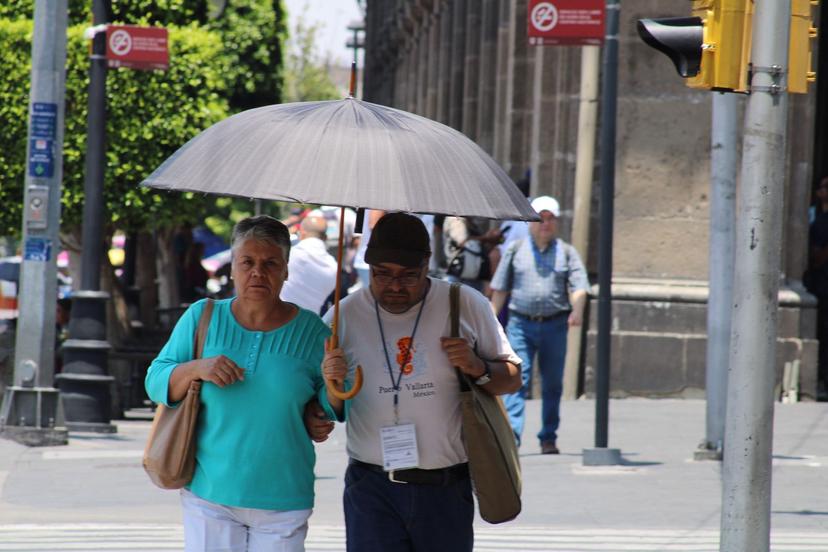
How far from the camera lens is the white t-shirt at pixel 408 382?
5211mm

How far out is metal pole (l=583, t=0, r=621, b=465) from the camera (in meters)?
11.0

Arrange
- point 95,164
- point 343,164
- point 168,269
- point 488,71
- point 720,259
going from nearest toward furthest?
point 343,164, point 720,259, point 95,164, point 488,71, point 168,269

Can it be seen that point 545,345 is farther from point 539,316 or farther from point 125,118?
point 125,118

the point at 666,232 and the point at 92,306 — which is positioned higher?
the point at 666,232

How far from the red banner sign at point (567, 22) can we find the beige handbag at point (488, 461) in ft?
23.2

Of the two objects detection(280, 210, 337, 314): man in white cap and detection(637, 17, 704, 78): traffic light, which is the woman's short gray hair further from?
detection(280, 210, 337, 314): man in white cap

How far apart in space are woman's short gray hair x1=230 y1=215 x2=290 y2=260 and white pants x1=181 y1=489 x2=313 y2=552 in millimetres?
809

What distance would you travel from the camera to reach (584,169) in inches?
629

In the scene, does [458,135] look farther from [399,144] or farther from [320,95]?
[320,95]

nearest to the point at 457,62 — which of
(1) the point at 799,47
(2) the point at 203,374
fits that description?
(1) the point at 799,47

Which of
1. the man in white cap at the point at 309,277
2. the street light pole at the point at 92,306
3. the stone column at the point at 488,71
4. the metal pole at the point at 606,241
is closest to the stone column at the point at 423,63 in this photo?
the stone column at the point at 488,71

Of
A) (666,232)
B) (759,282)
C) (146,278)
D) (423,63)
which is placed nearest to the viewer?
(759,282)

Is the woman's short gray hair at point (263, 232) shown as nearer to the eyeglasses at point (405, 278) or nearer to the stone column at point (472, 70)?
the eyeglasses at point (405, 278)

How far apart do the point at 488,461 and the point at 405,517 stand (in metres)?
0.32
